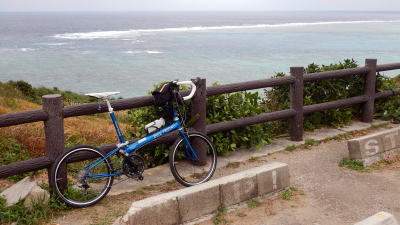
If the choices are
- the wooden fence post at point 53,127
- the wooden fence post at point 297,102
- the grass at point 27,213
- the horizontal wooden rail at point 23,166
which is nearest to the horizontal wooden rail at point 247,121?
the wooden fence post at point 297,102

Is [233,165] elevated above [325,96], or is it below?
below

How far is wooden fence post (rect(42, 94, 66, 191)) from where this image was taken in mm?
5266

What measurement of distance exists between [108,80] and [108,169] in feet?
144

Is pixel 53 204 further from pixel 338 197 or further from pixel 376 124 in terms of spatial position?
pixel 376 124

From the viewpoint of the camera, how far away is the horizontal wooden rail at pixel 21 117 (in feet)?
16.4

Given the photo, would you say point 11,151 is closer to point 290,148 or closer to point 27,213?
point 27,213

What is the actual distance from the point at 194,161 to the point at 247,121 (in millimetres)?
1103

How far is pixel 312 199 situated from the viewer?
18.4 feet

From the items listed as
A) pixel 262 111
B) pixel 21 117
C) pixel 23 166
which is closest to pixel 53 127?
pixel 21 117

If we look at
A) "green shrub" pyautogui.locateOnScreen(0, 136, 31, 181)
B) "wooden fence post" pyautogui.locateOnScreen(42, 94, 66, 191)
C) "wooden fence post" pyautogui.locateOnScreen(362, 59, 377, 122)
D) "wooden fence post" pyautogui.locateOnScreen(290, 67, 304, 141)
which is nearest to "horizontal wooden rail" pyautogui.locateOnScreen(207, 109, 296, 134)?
"wooden fence post" pyautogui.locateOnScreen(290, 67, 304, 141)

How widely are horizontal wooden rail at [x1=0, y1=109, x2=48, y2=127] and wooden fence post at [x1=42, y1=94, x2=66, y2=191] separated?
74 mm

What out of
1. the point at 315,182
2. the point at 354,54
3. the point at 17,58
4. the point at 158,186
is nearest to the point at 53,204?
the point at 158,186

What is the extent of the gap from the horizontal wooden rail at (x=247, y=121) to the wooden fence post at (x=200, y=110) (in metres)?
0.19

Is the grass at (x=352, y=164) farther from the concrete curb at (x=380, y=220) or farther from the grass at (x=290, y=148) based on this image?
the concrete curb at (x=380, y=220)
